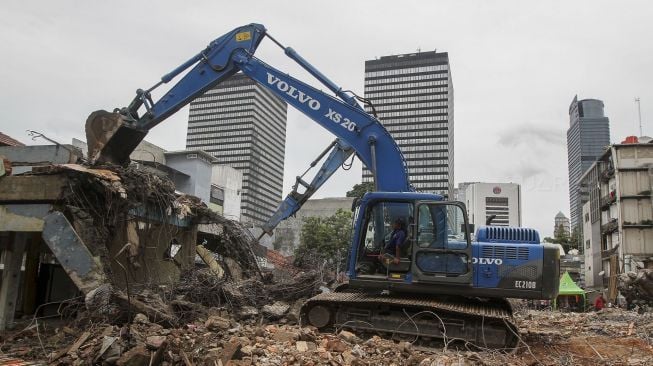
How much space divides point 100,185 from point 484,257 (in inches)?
250

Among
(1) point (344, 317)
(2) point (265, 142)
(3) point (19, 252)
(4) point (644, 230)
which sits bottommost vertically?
(1) point (344, 317)

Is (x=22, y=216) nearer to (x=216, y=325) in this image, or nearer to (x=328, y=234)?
(x=216, y=325)

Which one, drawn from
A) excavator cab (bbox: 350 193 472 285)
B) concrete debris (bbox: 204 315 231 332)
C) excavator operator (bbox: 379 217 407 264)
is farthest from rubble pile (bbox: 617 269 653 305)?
concrete debris (bbox: 204 315 231 332)

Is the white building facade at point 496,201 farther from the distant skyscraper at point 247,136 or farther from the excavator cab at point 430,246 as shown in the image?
the distant skyscraper at point 247,136

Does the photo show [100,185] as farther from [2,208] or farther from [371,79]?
[371,79]

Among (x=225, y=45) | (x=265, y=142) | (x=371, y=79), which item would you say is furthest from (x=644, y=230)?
(x=265, y=142)

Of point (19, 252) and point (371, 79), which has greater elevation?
point (371, 79)

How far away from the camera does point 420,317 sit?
8.22 meters

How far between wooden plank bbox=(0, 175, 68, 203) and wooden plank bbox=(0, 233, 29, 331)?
2.42ft

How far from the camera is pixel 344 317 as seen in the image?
28.2 ft

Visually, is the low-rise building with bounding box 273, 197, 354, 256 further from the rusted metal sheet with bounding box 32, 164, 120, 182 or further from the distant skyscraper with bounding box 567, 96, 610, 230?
the distant skyscraper with bounding box 567, 96, 610, 230

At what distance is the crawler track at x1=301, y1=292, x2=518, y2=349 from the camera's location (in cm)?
795

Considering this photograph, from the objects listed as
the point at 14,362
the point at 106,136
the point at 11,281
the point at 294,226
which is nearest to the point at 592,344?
the point at 14,362

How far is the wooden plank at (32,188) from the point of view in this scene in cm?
858
